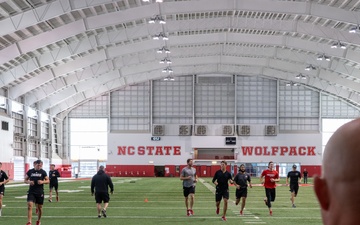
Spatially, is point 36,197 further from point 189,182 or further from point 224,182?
point 224,182

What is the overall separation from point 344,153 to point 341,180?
5cm

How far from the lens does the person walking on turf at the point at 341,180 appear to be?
3.32ft

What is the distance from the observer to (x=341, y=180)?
1.04 meters

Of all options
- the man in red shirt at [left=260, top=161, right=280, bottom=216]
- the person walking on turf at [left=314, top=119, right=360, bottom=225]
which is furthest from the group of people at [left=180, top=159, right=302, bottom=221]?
the person walking on turf at [left=314, top=119, right=360, bottom=225]

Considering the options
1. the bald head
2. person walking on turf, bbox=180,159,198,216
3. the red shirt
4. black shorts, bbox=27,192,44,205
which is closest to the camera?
the bald head

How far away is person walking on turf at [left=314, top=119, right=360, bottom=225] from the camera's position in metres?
1.01

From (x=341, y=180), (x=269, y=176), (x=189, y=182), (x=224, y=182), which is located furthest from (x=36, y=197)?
(x=341, y=180)

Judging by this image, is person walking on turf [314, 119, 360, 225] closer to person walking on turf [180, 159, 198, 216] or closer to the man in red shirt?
person walking on turf [180, 159, 198, 216]

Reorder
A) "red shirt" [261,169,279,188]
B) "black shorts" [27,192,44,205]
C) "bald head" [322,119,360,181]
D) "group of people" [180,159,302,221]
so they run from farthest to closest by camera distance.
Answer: "red shirt" [261,169,279,188] < "group of people" [180,159,302,221] < "black shorts" [27,192,44,205] < "bald head" [322,119,360,181]

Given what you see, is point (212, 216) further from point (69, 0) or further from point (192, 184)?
point (69, 0)

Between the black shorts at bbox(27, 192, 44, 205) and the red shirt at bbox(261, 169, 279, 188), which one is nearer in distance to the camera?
the black shorts at bbox(27, 192, 44, 205)

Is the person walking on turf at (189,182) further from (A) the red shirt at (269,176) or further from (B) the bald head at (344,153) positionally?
(B) the bald head at (344,153)

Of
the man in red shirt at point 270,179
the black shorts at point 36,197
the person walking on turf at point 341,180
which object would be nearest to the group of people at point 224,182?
the man in red shirt at point 270,179

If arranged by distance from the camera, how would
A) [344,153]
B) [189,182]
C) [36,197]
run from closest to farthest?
[344,153]
[36,197]
[189,182]
